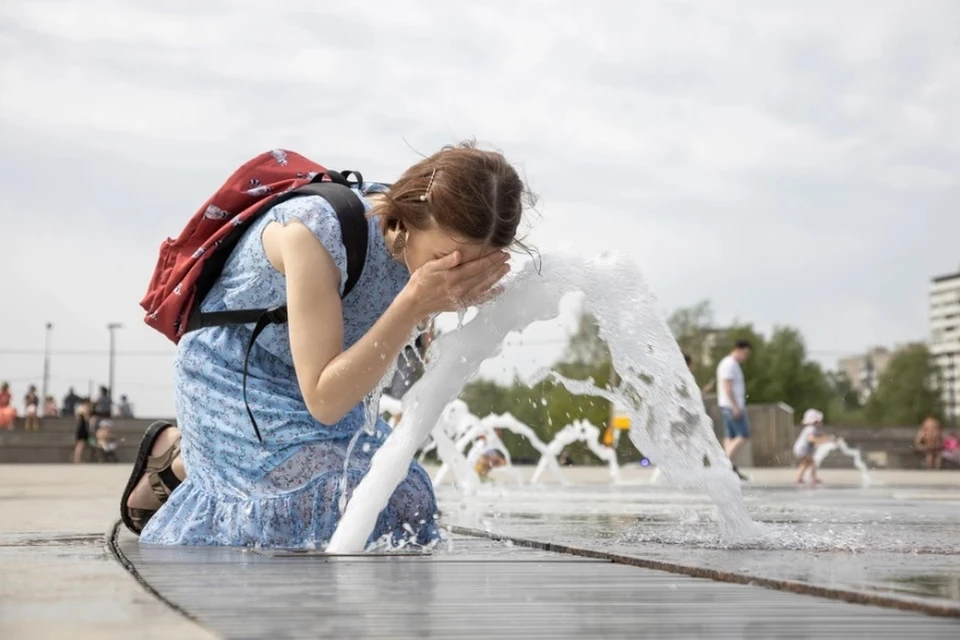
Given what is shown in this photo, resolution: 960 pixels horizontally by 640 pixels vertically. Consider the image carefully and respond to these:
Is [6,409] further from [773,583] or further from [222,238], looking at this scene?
[773,583]

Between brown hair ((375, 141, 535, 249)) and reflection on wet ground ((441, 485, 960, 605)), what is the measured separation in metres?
0.94

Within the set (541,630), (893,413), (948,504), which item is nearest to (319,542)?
(541,630)

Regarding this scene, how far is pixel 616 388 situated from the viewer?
5176 millimetres

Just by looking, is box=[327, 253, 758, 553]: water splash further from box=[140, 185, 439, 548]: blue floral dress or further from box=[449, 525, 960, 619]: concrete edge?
box=[449, 525, 960, 619]: concrete edge

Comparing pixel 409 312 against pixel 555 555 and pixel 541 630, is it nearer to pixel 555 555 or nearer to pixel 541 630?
pixel 555 555

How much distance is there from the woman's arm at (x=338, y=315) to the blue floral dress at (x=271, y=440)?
25 centimetres

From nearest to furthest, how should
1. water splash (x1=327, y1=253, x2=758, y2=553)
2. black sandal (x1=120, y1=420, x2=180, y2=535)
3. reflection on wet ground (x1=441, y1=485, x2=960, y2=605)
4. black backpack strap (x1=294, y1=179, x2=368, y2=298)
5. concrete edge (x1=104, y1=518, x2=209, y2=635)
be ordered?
concrete edge (x1=104, y1=518, x2=209, y2=635) < reflection on wet ground (x1=441, y1=485, x2=960, y2=605) < black backpack strap (x1=294, y1=179, x2=368, y2=298) < water splash (x1=327, y1=253, x2=758, y2=553) < black sandal (x1=120, y1=420, x2=180, y2=535)

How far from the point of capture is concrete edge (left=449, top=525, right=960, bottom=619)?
2.69 m

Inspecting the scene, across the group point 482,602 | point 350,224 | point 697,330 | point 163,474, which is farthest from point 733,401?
point 697,330

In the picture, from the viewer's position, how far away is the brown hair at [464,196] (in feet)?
12.5

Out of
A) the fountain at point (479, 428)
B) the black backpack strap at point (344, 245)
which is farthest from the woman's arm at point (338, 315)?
the fountain at point (479, 428)

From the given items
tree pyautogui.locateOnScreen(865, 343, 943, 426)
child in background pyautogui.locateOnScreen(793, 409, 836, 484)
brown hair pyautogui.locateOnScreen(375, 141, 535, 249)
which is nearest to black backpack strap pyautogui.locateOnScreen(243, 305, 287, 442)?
brown hair pyautogui.locateOnScreen(375, 141, 535, 249)

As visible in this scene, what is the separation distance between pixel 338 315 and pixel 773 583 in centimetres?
146

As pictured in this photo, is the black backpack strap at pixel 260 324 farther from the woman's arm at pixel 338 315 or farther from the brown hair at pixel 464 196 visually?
the brown hair at pixel 464 196
